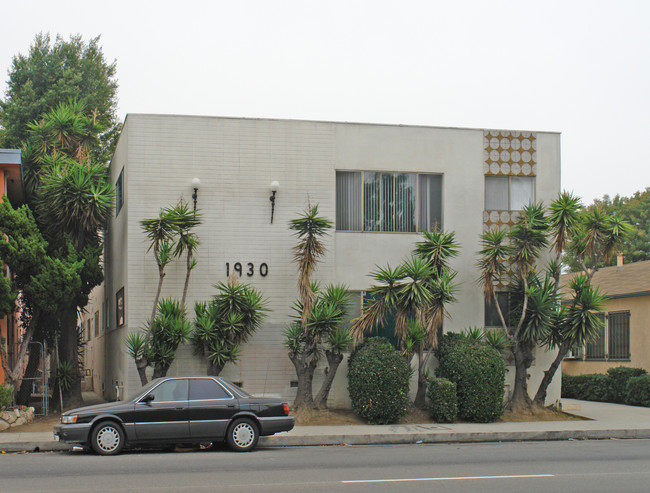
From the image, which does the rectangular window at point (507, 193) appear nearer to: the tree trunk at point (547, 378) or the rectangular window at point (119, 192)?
the tree trunk at point (547, 378)

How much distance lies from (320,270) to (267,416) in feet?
21.7

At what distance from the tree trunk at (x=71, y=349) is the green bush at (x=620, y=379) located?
16402 mm

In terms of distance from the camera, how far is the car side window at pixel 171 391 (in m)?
14.2

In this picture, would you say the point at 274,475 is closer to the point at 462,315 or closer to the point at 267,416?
the point at 267,416

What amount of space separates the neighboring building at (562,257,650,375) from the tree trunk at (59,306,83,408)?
1537 centimetres

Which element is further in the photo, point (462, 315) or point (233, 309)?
point (462, 315)

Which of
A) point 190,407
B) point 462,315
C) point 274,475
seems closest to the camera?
point 274,475

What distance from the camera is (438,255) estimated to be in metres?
19.8

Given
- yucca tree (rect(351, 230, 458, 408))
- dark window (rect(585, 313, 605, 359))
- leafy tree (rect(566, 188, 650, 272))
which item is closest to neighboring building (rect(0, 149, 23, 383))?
yucca tree (rect(351, 230, 458, 408))

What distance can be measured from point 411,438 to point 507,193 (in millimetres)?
8228

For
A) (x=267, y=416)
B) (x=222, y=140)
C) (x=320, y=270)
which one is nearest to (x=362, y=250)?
(x=320, y=270)

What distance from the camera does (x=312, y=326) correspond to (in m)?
18.8

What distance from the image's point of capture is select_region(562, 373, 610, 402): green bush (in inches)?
1017

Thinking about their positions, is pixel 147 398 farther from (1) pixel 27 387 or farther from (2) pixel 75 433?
(1) pixel 27 387
